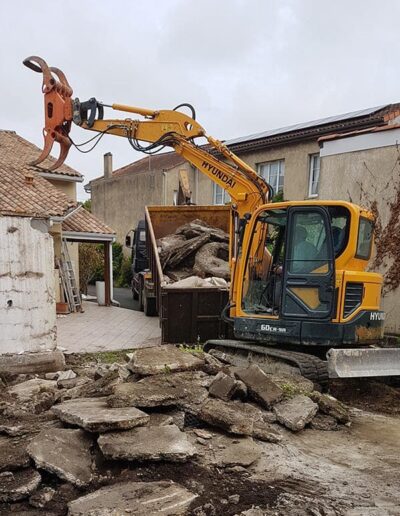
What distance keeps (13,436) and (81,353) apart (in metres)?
4.98

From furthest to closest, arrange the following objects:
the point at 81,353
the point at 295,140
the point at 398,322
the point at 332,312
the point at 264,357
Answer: the point at 295,140
the point at 398,322
the point at 81,353
the point at 264,357
the point at 332,312

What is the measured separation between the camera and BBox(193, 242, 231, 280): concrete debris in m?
10.2

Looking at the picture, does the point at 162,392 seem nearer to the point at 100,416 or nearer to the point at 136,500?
the point at 100,416

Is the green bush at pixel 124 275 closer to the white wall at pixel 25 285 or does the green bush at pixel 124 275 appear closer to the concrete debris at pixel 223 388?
the white wall at pixel 25 285

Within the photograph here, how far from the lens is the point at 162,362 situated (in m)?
5.44

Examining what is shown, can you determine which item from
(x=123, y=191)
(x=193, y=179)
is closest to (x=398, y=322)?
(x=193, y=179)

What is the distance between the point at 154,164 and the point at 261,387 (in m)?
28.2

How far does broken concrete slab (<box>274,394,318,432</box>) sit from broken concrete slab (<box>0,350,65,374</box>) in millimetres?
3865

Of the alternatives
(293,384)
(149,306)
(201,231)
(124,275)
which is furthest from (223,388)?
(124,275)

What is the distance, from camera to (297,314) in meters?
6.11

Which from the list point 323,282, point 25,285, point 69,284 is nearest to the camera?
point 323,282

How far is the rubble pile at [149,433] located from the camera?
331cm

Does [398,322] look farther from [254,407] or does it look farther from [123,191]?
[123,191]

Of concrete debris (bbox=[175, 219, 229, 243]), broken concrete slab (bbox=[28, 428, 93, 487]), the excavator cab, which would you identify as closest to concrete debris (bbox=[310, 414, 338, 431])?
the excavator cab
